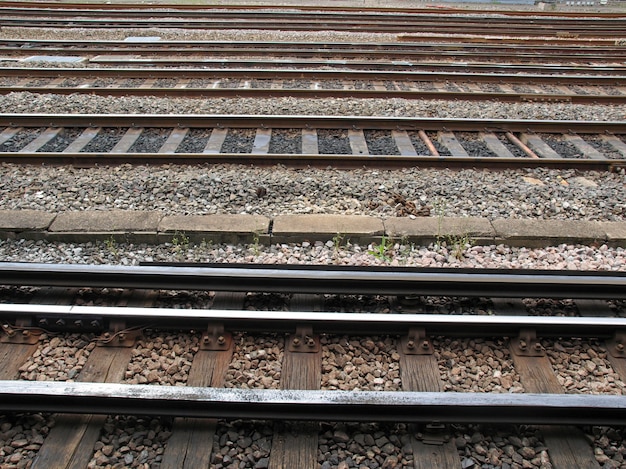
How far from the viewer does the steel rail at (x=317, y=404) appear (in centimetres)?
303

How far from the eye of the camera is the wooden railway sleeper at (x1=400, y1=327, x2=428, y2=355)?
3623 millimetres

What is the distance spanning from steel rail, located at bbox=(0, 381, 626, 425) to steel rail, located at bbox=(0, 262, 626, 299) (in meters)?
1.08

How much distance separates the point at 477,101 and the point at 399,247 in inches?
201

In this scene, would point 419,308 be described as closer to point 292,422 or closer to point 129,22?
point 292,422

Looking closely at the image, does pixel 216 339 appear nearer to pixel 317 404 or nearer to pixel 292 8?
pixel 317 404

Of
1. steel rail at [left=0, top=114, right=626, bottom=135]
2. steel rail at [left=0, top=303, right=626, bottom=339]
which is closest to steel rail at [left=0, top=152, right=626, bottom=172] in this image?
steel rail at [left=0, top=114, right=626, bottom=135]

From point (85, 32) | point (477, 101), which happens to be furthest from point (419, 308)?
point (85, 32)

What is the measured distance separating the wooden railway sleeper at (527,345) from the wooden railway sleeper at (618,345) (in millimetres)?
520

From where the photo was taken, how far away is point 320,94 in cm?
887

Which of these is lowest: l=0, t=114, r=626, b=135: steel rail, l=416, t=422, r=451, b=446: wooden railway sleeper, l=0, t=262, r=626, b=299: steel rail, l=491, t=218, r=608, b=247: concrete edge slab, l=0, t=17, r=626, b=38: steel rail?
l=416, t=422, r=451, b=446: wooden railway sleeper

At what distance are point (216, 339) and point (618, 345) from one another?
2.87m

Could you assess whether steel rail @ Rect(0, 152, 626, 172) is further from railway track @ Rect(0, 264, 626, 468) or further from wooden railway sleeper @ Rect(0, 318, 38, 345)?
wooden railway sleeper @ Rect(0, 318, 38, 345)

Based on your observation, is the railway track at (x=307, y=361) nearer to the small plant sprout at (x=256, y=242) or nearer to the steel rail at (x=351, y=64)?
the small plant sprout at (x=256, y=242)

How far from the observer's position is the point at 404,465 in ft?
9.65
